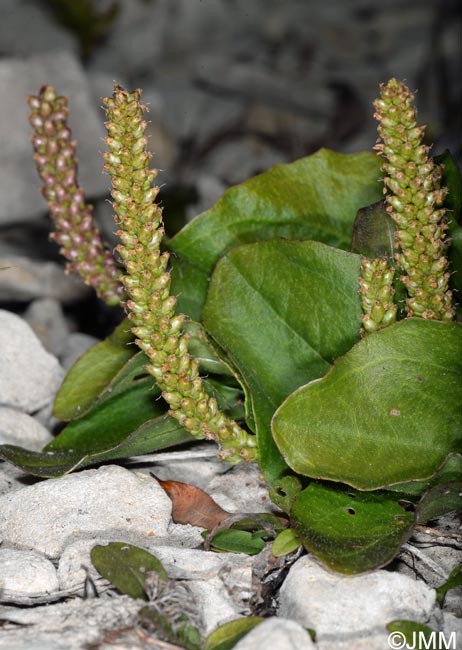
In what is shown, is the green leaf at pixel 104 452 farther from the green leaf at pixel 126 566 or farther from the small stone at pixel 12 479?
the green leaf at pixel 126 566

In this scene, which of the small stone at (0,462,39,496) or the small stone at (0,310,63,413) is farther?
the small stone at (0,310,63,413)

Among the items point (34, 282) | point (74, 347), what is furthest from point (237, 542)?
point (34, 282)

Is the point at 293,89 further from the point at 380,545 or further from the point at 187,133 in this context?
the point at 380,545

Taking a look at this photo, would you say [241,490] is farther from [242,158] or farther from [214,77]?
[214,77]

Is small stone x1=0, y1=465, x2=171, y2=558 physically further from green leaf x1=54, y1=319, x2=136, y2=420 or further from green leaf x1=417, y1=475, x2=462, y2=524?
green leaf x1=417, y1=475, x2=462, y2=524

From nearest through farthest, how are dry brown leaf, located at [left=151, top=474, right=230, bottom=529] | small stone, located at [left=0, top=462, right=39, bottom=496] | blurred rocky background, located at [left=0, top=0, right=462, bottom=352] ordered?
1. dry brown leaf, located at [left=151, top=474, right=230, bottom=529]
2. small stone, located at [left=0, top=462, right=39, bottom=496]
3. blurred rocky background, located at [left=0, top=0, right=462, bottom=352]

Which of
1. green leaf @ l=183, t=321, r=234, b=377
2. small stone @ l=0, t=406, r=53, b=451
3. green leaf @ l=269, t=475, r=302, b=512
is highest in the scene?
green leaf @ l=183, t=321, r=234, b=377

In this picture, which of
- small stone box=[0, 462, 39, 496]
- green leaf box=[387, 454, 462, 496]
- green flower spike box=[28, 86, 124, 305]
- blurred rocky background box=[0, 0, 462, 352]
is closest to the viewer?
green leaf box=[387, 454, 462, 496]

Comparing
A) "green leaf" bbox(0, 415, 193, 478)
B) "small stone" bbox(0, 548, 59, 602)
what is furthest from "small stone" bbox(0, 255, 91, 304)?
"small stone" bbox(0, 548, 59, 602)
